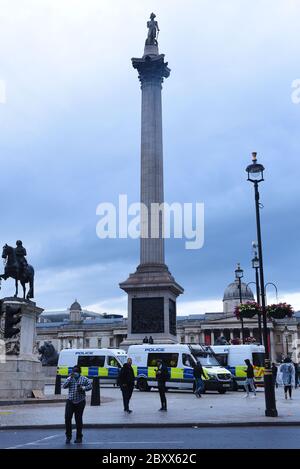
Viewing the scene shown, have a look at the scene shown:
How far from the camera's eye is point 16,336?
2506 cm

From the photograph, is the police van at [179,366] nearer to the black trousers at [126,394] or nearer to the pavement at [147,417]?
the pavement at [147,417]

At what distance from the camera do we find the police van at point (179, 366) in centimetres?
3303

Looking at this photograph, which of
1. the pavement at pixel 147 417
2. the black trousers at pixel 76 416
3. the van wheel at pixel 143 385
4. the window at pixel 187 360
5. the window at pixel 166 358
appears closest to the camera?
the black trousers at pixel 76 416

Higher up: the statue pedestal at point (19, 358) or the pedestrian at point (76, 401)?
the statue pedestal at point (19, 358)

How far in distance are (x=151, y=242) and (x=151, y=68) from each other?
16847 millimetres

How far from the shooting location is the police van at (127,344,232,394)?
108 feet

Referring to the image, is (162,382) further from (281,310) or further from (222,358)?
(281,310)

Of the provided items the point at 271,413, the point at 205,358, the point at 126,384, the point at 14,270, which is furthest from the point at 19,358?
the point at 205,358

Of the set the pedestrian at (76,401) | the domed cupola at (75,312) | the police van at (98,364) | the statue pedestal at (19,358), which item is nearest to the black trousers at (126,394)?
the statue pedestal at (19,358)

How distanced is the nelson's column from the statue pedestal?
68.2 ft
